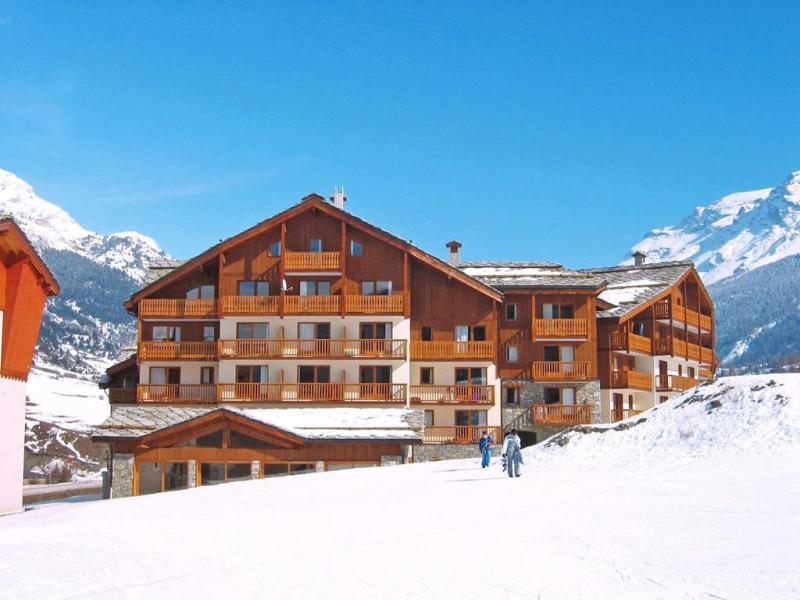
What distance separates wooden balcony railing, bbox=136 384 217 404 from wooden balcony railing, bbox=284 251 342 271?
23.7ft

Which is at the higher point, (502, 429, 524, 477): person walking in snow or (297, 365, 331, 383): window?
(297, 365, 331, 383): window

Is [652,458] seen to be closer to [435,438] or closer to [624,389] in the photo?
[435,438]

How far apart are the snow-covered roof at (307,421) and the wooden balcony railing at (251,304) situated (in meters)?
4.93

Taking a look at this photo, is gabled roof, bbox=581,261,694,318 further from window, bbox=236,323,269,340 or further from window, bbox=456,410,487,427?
window, bbox=236,323,269,340

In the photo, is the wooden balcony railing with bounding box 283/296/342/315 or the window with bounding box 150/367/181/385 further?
the window with bounding box 150/367/181/385

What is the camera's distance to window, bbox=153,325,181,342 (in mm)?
54312

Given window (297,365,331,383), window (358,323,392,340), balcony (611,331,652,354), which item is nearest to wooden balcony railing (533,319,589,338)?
balcony (611,331,652,354)

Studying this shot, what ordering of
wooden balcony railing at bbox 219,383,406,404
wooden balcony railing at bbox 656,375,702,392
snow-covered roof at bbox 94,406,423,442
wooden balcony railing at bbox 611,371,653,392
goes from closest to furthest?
snow-covered roof at bbox 94,406,423,442 → wooden balcony railing at bbox 219,383,406,404 → wooden balcony railing at bbox 611,371,653,392 → wooden balcony railing at bbox 656,375,702,392

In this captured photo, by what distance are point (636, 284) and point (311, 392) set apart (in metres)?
22.6

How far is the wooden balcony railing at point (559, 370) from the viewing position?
54.4m

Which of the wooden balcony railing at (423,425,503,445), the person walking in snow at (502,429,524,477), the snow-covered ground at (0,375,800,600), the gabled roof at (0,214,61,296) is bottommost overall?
the snow-covered ground at (0,375,800,600)

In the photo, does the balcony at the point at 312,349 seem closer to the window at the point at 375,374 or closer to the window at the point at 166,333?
the window at the point at 375,374

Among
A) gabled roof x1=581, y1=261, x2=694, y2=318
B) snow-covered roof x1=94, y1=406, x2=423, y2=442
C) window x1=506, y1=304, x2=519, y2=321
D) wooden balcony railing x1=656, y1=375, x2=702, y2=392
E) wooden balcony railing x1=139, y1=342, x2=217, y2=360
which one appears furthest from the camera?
wooden balcony railing x1=656, y1=375, x2=702, y2=392

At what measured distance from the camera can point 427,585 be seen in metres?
16.4
